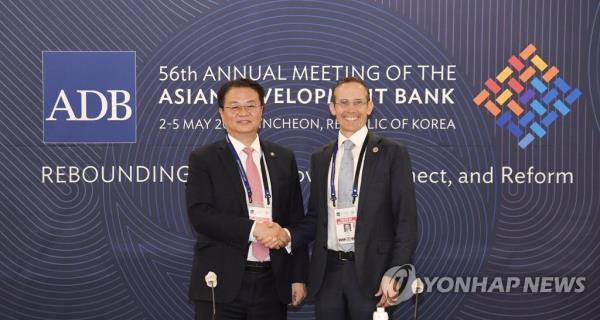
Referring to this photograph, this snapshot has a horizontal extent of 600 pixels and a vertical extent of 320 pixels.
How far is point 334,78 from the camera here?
168 inches

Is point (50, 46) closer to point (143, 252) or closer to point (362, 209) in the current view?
point (143, 252)

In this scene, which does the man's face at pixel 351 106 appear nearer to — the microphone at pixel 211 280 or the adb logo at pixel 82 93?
the microphone at pixel 211 280

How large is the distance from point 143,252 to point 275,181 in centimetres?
164

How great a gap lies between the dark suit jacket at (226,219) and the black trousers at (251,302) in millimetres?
35

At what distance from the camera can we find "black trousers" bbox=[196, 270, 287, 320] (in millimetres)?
2871

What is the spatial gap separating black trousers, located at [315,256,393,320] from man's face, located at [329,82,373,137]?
571mm

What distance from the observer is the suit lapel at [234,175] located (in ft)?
9.55

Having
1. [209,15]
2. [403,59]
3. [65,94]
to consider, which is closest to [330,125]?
[403,59]

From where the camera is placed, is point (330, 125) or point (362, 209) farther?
point (330, 125)

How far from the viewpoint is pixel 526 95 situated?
167 inches

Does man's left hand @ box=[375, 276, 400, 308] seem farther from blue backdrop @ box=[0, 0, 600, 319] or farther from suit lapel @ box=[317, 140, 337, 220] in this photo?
blue backdrop @ box=[0, 0, 600, 319]

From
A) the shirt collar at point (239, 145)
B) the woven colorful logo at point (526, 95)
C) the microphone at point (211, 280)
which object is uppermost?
the woven colorful logo at point (526, 95)

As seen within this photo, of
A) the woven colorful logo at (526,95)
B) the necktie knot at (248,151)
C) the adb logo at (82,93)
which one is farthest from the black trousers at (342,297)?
the adb logo at (82,93)

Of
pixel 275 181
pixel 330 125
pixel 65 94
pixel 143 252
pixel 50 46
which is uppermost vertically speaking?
pixel 50 46
